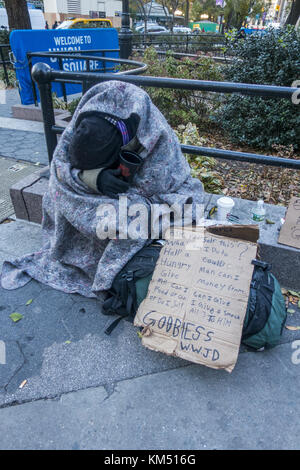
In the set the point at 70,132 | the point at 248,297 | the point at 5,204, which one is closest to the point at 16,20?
the point at 5,204

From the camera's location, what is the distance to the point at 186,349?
1669mm

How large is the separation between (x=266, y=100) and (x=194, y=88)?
8.79 feet

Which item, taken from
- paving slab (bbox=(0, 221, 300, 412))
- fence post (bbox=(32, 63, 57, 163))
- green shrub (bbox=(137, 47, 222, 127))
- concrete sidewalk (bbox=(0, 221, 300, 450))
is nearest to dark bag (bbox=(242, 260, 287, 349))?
concrete sidewalk (bbox=(0, 221, 300, 450))

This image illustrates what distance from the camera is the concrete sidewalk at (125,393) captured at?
1479mm

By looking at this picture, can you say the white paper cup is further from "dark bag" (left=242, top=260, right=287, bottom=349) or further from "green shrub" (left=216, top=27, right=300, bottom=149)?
"green shrub" (left=216, top=27, right=300, bottom=149)

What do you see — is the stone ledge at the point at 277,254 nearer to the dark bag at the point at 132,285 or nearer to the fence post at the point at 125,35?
the dark bag at the point at 132,285

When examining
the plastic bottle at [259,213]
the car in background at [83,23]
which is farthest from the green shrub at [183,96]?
the car in background at [83,23]

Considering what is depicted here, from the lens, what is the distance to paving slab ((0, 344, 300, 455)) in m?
1.46

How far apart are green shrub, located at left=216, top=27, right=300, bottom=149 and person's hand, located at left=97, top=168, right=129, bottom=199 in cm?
302

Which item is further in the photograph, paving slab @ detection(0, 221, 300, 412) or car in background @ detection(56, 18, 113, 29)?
car in background @ detection(56, 18, 113, 29)

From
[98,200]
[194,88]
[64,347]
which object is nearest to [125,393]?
[64,347]

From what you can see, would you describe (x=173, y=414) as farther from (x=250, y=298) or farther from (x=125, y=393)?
(x=250, y=298)

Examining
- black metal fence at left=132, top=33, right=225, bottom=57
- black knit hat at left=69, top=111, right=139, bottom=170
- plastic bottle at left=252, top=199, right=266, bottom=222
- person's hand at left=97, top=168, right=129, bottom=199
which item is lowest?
black metal fence at left=132, top=33, right=225, bottom=57
